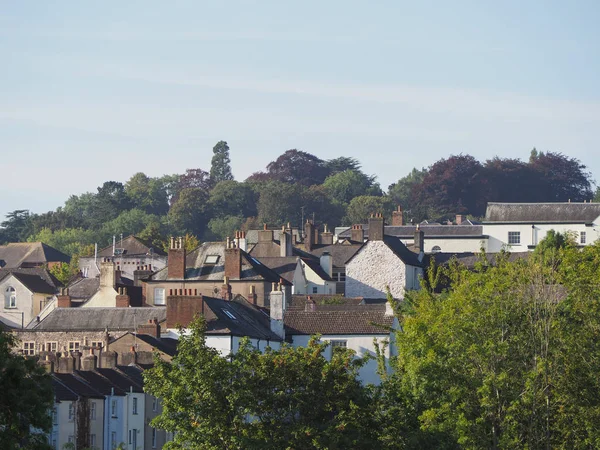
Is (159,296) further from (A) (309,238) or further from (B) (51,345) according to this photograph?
(A) (309,238)

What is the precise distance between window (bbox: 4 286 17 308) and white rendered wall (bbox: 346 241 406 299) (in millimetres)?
22722

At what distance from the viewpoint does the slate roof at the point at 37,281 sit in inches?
4028

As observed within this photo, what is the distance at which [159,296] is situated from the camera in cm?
8719

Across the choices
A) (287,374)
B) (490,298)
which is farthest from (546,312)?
(287,374)

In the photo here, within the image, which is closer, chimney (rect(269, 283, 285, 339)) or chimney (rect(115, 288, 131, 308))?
chimney (rect(269, 283, 285, 339))

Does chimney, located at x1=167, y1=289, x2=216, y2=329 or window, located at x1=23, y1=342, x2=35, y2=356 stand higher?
chimney, located at x1=167, y1=289, x2=216, y2=329

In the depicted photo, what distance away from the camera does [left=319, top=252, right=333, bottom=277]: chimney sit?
100312 millimetres

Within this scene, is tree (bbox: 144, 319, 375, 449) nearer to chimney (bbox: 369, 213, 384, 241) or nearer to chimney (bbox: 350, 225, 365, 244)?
chimney (bbox: 369, 213, 384, 241)

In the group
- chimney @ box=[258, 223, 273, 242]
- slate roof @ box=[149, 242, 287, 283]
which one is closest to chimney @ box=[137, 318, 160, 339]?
slate roof @ box=[149, 242, 287, 283]

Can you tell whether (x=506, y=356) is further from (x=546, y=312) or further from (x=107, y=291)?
(x=107, y=291)

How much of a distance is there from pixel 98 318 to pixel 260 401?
35.0m

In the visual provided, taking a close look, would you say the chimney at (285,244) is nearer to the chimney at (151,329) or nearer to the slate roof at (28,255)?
the chimney at (151,329)

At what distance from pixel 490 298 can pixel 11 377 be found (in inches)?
916

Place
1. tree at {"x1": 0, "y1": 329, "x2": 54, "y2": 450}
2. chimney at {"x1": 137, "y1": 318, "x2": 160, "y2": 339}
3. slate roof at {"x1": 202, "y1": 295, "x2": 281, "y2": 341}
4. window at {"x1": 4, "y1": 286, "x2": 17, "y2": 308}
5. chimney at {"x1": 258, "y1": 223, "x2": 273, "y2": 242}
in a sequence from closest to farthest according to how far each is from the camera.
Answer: tree at {"x1": 0, "y1": 329, "x2": 54, "y2": 450}, slate roof at {"x1": 202, "y1": 295, "x2": 281, "y2": 341}, chimney at {"x1": 137, "y1": 318, "x2": 160, "y2": 339}, window at {"x1": 4, "y1": 286, "x2": 17, "y2": 308}, chimney at {"x1": 258, "y1": 223, "x2": 273, "y2": 242}
